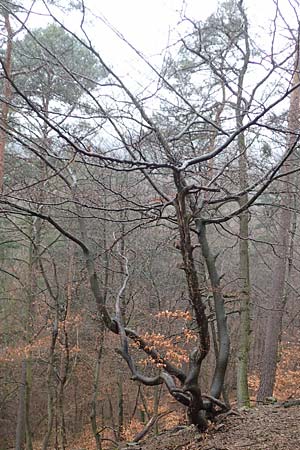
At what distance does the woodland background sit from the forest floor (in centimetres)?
17

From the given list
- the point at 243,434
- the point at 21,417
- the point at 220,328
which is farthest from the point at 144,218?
the point at 21,417

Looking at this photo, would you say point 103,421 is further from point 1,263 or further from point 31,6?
point 31,6

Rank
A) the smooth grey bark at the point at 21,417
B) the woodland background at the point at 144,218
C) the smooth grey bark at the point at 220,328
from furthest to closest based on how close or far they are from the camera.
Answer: the smooth grey bark at the point at 21,417 → the smooth grey bark at the point at 220,328 → the woodland background at the point at 144,218

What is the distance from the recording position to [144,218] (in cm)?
A: 409

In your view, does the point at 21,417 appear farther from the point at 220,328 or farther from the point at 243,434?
the point at 243,434

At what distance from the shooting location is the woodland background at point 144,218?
3.55 meters

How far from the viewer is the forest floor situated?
3.62 metres

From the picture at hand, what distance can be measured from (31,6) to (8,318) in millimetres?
12261

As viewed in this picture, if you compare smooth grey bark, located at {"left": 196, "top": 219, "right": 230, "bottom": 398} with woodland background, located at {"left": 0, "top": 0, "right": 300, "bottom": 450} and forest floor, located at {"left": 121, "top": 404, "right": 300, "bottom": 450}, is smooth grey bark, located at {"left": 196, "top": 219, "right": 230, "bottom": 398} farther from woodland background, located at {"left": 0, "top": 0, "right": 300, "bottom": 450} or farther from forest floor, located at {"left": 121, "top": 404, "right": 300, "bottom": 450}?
forest floor, located at {"left": 121, "top": 404, "right": 300, "bottom": 450}

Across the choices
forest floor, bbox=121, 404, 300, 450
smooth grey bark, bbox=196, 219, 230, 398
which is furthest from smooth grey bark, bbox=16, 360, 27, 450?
smooth grey bark, bbox=196, 219, 230, 398

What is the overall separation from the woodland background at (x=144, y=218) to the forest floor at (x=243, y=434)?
0.17 metres

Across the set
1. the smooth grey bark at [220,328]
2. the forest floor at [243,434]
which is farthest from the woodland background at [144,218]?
the forest floor at [243,434]

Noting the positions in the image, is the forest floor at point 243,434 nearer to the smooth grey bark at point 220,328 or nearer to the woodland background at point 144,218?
the woodland background at point 144,218

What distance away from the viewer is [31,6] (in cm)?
299
